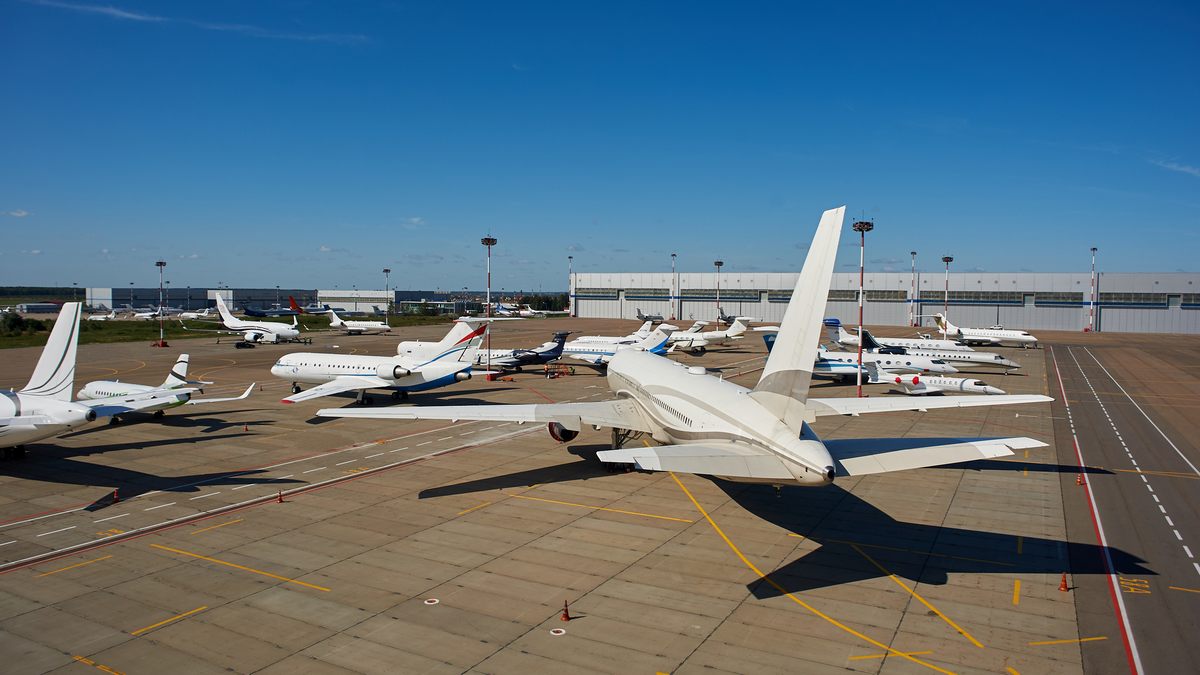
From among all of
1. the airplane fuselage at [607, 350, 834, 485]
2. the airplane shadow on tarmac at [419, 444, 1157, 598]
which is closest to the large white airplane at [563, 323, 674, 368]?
the airplane fuselage at [607, 350, 834, 485]

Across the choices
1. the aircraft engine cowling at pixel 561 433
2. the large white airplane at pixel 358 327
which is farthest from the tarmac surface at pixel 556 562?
the large white airplane at pixel 358 327

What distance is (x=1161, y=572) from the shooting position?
1880 centimetres

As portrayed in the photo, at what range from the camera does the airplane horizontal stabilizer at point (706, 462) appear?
53.8 ft

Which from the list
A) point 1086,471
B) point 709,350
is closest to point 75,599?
point 1086,471

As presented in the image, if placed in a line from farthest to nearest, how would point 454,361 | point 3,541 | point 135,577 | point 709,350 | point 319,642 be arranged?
point 709,350
point 454,361
point 3,541
point 135,577
point 319,642

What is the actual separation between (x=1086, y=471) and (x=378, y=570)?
31.4m

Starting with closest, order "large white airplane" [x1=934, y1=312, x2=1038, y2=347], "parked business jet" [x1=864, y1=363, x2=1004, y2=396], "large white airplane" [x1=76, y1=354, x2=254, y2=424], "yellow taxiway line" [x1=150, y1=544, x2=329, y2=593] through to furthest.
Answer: "yellow taxiway line" [x1=150, y1=544, x2=329, y2=593] → "large white airplane" [x1=76, y1=354, x2=254, y2=424] → "parked business jet" [x1=864, y1=363, x2=1004, y2=396] → "large white airplane" [x1=934, y1=312, x2=1038, y2=347]

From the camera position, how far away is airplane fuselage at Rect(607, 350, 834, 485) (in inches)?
676

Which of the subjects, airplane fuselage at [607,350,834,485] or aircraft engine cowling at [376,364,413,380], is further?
aircraft engine cowling at [376,364,413,380]

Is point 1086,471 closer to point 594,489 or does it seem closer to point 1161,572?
point 1161,572

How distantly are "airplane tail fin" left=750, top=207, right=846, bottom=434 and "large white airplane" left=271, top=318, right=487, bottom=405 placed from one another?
29.5 m

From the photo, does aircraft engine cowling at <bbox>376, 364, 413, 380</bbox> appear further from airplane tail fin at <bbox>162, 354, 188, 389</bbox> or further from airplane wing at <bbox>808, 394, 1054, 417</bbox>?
airplane wing at <bbox>808, 394, 1054, 417</bbox>

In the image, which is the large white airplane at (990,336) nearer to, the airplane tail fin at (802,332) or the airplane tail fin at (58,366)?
the airplane tail fin at (802,332)

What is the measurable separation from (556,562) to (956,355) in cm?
6805
